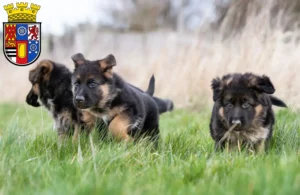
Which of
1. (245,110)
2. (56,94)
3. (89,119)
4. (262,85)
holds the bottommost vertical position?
(89,119)

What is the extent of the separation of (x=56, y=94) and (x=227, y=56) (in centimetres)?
498

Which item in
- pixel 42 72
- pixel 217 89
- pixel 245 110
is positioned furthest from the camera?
pixel 42 72

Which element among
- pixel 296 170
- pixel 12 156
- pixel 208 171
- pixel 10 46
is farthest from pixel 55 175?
pixel 10 46

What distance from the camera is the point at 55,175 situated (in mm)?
3318

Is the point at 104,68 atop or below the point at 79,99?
atop

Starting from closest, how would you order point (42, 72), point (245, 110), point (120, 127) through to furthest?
point (245, 110) < point (120, 127) < point (42, 72)

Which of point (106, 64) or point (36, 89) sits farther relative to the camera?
point (36, 89)

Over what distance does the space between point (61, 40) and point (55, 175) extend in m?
13.4

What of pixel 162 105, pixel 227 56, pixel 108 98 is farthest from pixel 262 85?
pixel 227 56

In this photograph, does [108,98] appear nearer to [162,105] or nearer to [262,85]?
[262,85]

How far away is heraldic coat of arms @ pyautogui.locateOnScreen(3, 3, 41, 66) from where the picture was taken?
26.5 feet

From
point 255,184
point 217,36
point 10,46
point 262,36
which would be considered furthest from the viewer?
point 217,36

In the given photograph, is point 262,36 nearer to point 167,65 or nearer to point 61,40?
point 167,65

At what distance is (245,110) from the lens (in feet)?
16.3
